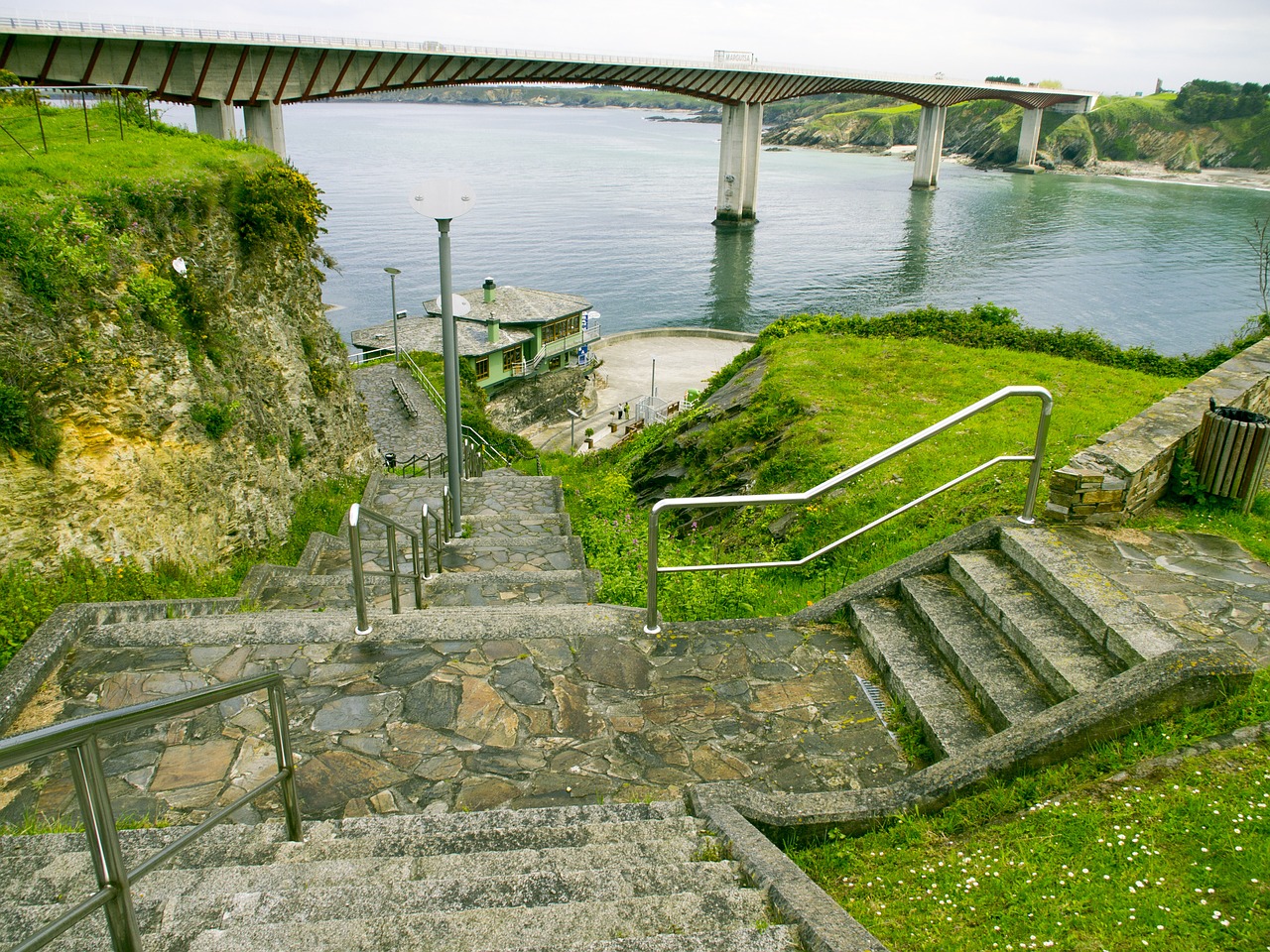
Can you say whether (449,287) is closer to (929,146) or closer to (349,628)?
(349,628)

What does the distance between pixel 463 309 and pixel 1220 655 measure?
360 inches

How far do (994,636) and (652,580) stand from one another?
2.19 meters

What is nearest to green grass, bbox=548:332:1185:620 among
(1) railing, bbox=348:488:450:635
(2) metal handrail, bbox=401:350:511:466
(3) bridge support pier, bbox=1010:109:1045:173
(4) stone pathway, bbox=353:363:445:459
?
(1) railing, bbox=348:488:450:635

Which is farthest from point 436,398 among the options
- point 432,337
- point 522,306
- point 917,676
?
point 917,676

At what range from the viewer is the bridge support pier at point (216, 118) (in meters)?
33.8

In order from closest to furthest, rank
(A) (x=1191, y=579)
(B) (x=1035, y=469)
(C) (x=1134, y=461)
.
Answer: (A) (x=1191, y=579), (B) (x=1035, y=469), (C) (x=1134, y=461)

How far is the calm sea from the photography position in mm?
48656

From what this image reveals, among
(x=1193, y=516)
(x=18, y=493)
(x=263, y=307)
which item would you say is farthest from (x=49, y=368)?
(x=1193, y=516)

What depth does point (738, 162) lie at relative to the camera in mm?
70000

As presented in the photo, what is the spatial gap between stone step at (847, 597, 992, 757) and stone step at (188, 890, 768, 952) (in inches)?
73.0

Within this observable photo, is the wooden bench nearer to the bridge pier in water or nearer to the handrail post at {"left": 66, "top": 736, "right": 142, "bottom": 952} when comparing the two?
the bridge pier in water

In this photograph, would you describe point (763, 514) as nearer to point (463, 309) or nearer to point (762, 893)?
point (463, 309)

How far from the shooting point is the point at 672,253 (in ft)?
208

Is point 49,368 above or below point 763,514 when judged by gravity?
above
